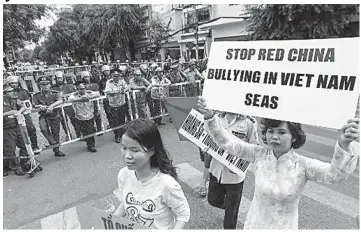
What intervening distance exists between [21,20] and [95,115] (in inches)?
487

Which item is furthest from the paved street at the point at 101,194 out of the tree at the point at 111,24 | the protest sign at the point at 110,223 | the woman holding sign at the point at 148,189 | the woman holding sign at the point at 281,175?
the tree at the point at 111,24

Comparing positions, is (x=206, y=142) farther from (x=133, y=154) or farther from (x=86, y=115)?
(x=86, y=115)

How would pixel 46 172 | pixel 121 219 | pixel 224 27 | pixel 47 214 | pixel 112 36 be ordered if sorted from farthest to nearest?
pixel 112 36 → pixel 224 27 → pixel 46 172 → pixel 47 214 → pixel 121 219

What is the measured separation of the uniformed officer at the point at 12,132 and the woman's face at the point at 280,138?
4699 mm

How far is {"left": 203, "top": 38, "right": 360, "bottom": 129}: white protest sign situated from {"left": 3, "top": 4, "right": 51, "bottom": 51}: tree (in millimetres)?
14030

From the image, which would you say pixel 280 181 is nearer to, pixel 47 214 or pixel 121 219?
pixel 121 219

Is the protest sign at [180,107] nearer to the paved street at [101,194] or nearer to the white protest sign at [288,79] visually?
the paved street at [101,194]

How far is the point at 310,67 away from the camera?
171 cm

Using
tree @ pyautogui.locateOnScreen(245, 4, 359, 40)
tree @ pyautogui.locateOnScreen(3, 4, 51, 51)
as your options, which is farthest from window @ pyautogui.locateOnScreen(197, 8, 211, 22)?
tree @ pyautogui.locateOnScreen(245, 4, 359, 40)

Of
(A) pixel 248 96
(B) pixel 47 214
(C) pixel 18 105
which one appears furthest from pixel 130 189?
(C) pixel 18 105

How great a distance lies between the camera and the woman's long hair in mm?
1725

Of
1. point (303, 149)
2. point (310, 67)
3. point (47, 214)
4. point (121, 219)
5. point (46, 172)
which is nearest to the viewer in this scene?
point (121, 219)

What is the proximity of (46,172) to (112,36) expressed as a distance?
2340 cm

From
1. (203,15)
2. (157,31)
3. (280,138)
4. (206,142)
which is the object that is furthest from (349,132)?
(157,31)
